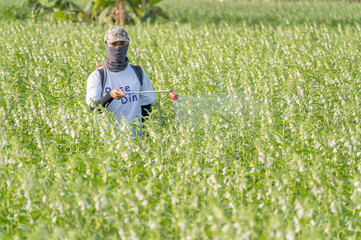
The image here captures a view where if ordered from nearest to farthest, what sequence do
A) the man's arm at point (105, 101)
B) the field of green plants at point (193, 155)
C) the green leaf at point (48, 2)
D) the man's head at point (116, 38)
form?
1. the field of green plants at point (193, 155)
2. the man's arm at point (105, 101)
3. the man's head at point (116, 38)
4. the green leaf at point (48, 2)

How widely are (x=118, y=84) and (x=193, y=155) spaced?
1.71 metres

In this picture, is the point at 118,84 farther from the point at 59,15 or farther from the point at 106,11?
the point at 59,15

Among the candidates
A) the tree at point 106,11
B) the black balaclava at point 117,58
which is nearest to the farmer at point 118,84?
the black balaclava at point 117,58

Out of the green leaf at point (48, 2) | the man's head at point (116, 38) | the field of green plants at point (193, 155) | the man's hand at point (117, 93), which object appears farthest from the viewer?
the green leaf at point (48, 2)

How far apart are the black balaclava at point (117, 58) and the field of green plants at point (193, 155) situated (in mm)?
603

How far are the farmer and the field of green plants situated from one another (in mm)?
243

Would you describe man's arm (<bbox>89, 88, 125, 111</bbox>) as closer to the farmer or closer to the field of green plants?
the farmer

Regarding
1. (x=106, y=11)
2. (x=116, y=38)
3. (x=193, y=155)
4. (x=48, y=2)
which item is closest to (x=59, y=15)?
(x=48, y=2)

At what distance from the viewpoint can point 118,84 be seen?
632 centimetres

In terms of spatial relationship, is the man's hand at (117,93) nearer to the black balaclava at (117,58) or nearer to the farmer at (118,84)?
the farmer at (118,84)

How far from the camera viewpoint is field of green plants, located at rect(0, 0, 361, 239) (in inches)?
163

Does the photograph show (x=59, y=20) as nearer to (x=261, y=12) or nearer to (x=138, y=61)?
(x=138, y=61)

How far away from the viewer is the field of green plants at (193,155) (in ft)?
13.6

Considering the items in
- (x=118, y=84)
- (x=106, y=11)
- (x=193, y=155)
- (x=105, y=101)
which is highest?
(x=106, y=11)
